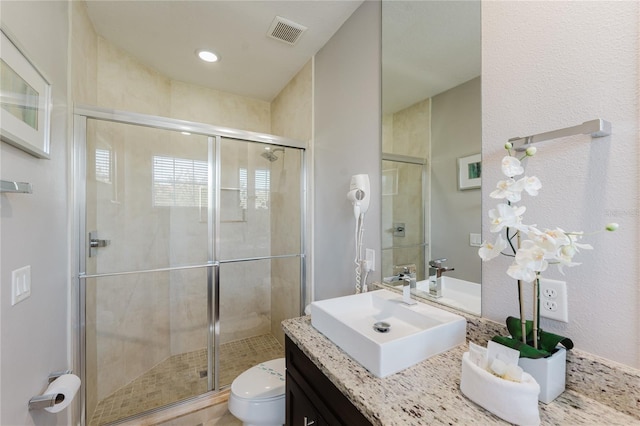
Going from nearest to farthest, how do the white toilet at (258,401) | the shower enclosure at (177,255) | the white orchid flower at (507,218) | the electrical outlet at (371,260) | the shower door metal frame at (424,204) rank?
1. the white orchid flower at (507,218)
2. the shower door metal frame at (424,204)
3. the white toilet at (258,401)
4. the electrical outlet at (371,260)
5. the shower enclosure at (177,255)

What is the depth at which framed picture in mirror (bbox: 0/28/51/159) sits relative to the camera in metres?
0.77

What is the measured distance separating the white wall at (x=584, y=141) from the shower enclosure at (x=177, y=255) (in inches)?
62.8

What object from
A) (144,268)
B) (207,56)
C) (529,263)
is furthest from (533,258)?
(207,56)

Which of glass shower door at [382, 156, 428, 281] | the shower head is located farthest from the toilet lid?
the shower head

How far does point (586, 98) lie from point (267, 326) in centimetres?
259

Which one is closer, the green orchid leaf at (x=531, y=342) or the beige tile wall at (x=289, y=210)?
the green orchid leaf at (x=531, y=342)

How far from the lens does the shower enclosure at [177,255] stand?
164cm

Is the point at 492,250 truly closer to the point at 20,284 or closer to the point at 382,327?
the point at 382,327

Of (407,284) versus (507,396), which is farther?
(407,284)

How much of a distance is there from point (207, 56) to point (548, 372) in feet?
8.85

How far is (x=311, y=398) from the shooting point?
0.96 meters

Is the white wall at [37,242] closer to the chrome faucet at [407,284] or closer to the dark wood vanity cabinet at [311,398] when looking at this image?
the dark wood vanity cabinet at [311,398]

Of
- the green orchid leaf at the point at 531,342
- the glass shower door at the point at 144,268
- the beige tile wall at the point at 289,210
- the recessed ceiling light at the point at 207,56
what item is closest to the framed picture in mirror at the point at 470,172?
the green orchid leaf at the point at 531,342

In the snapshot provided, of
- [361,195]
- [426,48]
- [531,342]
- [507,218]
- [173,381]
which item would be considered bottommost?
[173,381]
